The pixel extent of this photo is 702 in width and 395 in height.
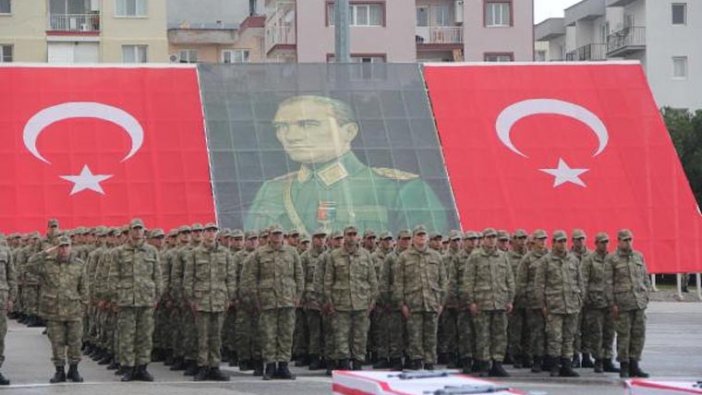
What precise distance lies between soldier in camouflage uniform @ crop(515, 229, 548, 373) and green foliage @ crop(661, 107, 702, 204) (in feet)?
115

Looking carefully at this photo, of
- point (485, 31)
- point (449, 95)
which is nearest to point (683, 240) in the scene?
point (449, 95)

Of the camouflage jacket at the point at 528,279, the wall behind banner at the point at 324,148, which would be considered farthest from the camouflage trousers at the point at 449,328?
the wall behind banner at the point at 324,148

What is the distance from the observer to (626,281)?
18828mm

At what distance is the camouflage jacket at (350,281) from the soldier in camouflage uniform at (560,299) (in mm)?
2086

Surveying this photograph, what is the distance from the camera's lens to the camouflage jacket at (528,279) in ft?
63.5

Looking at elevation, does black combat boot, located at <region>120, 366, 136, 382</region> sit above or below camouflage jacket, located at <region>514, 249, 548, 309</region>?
below

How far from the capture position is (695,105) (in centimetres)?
6819

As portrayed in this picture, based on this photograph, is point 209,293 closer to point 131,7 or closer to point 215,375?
point 215,375

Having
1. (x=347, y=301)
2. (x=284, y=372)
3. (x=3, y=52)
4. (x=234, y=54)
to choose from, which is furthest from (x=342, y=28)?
(x=234, y=54)

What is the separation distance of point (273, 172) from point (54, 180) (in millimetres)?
4651

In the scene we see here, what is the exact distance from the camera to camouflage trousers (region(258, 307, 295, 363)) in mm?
18375

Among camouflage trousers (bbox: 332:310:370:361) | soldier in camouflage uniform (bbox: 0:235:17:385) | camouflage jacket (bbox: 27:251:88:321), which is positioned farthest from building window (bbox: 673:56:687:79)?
soldier in camouflage uniform (bbox: 0:235:17:385)

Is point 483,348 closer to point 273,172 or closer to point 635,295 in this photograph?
point 635,295

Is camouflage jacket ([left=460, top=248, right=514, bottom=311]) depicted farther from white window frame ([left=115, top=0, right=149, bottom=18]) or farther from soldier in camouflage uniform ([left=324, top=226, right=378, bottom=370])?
white window frame ([left=115, top=0, right=149, bottom=18])
